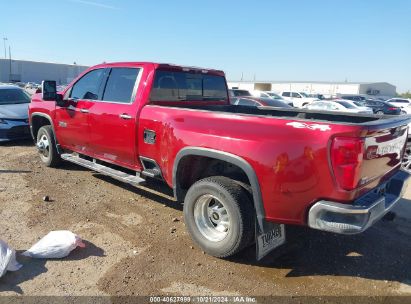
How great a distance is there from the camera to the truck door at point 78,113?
5.32 metres

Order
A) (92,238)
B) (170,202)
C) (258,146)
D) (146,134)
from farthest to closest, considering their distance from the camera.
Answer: (170,202) < (146,134) < (92,238) < (258,146)

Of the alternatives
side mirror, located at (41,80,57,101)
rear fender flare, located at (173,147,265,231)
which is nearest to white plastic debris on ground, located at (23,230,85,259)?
rear fender flare, located at (173,147,265,231)

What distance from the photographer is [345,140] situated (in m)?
2.67

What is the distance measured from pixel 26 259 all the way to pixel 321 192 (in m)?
2.86

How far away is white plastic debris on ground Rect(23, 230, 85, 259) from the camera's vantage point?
3.48 m

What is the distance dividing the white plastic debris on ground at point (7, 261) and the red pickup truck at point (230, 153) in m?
1.65

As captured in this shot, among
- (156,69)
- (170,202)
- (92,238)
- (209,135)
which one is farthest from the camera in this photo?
(170,202)

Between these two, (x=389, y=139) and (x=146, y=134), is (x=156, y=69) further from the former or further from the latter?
(x=389, y=139)

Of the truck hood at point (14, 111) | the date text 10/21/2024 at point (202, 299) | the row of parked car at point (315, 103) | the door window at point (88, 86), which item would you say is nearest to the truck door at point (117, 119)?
the door window at point (88, 86)

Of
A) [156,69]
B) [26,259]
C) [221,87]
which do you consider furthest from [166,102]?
[26,259]

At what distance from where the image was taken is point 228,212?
11.1 feet

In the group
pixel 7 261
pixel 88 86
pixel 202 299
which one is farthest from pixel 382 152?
pixel 88 86

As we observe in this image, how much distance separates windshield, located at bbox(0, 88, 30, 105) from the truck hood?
0.54 metres

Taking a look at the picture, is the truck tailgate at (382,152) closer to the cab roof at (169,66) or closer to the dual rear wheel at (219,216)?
the dual rear wheel at (219,216)
